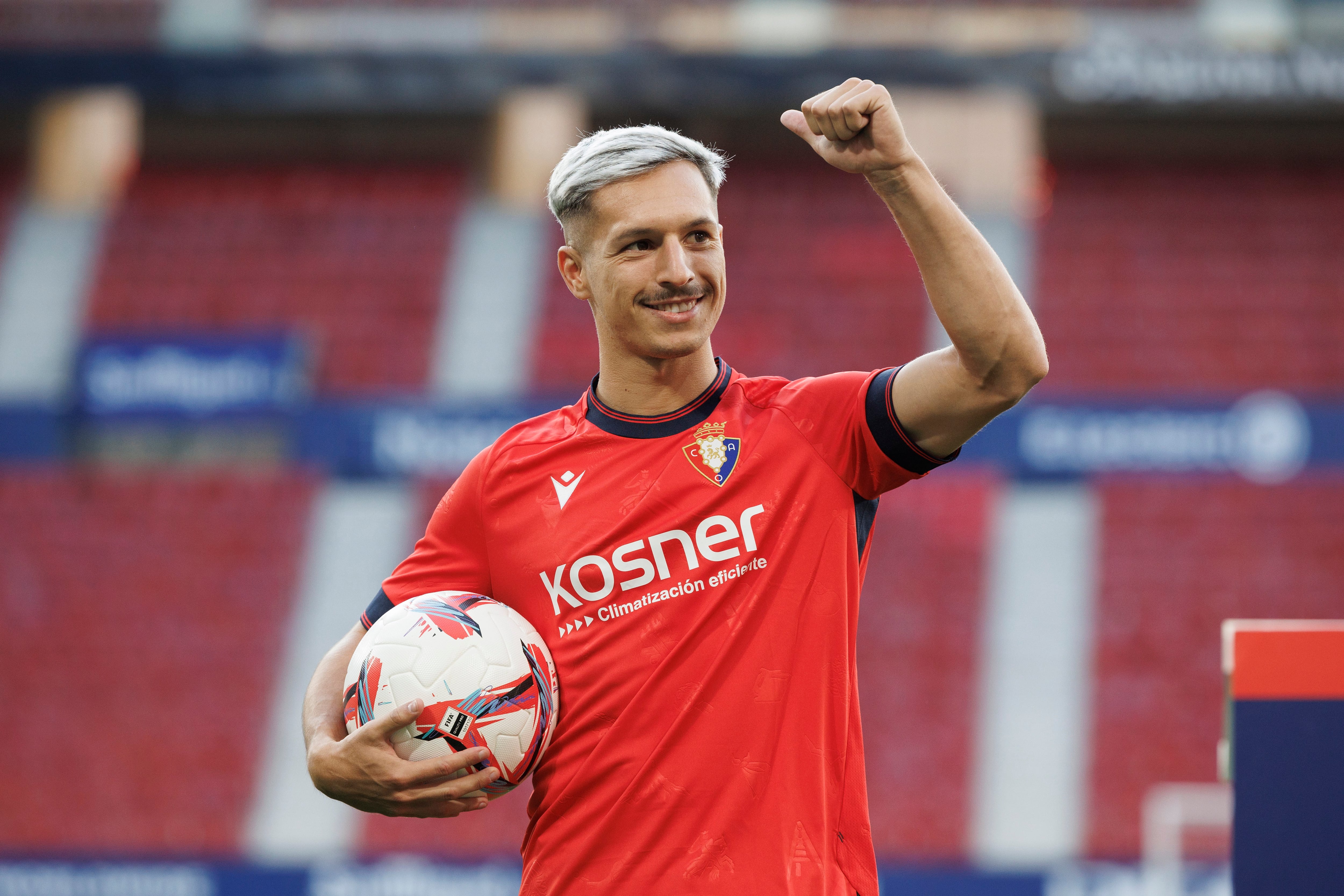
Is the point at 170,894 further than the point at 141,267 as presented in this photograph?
No

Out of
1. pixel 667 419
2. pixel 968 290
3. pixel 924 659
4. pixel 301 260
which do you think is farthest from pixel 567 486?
pixel 301 260

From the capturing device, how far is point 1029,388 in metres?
1.65

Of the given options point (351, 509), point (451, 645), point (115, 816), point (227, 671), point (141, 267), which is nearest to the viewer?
point (451, 645)

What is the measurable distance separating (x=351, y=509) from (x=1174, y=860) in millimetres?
6674

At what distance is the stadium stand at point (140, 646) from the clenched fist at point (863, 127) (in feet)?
26.1

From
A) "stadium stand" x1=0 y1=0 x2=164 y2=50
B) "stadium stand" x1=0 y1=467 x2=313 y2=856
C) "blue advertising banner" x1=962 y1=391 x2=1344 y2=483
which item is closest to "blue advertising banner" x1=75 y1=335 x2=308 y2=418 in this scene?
"stadium stand" x1=0 y1=467 x2=313 y2=856

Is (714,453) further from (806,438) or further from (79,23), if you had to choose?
(79,23)

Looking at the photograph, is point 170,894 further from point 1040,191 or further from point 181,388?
point 1040,191

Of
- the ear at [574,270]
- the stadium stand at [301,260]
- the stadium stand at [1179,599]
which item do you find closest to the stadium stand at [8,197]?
the stadium stand at [301,260]

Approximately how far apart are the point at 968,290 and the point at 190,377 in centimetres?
892

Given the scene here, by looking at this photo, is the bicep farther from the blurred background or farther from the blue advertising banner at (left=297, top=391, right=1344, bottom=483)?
the blue advertising banner at (left=297, top=391, right=1344, bottom=483)

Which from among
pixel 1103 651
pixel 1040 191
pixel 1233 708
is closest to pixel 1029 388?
pixel 1233 708

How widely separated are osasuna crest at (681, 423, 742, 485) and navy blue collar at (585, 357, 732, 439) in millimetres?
27

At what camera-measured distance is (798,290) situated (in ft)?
38.1
